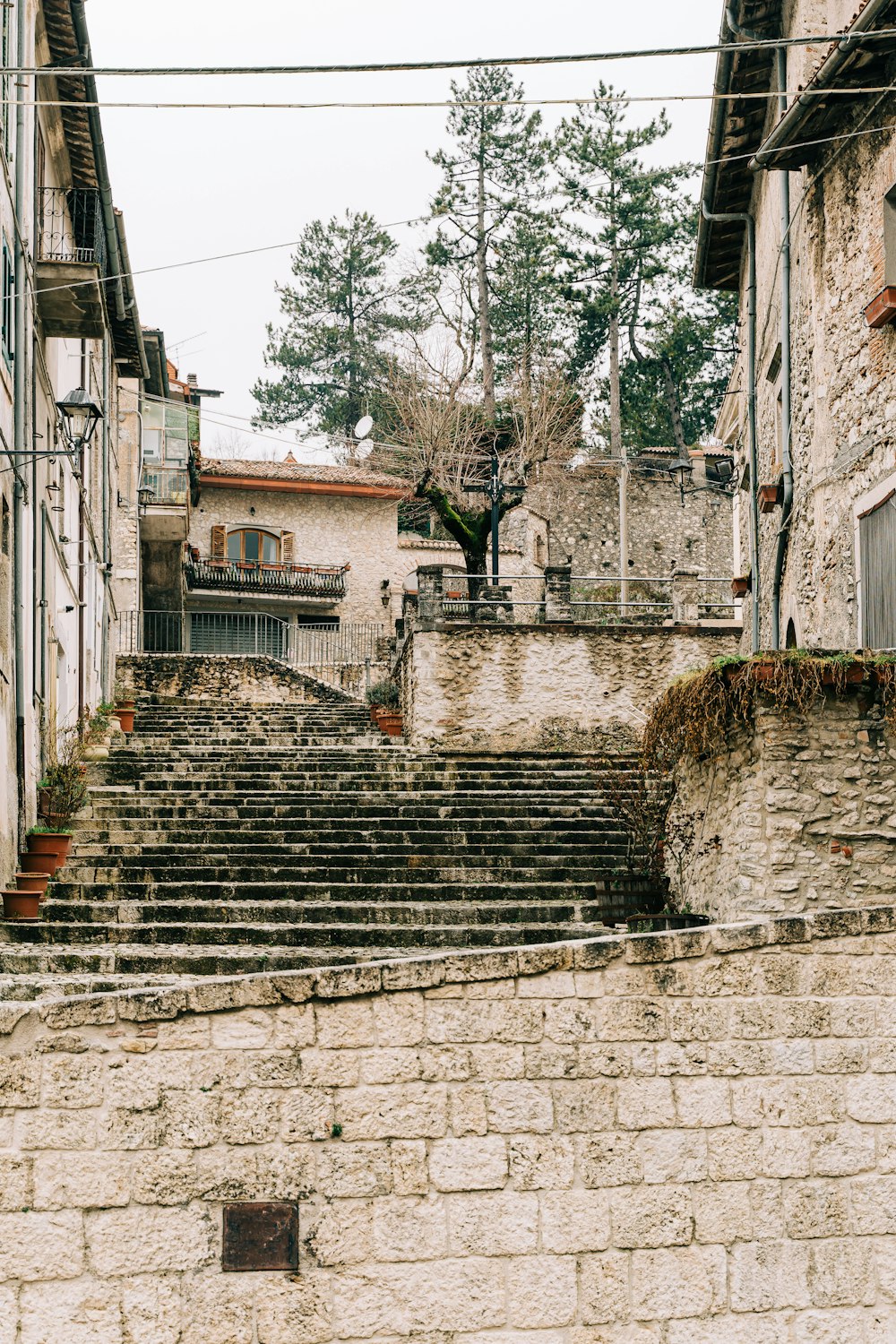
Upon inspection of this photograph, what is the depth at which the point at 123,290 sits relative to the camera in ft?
69.9

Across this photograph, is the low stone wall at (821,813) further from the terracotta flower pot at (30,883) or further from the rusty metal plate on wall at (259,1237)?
the terracotta flower pot at (30,883)

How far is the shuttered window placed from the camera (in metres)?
11.8

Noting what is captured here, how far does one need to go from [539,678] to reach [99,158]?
8.72m

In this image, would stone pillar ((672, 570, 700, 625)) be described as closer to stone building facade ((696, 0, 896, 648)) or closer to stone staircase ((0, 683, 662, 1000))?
stone staircase ((0, 683, 662, 1000))

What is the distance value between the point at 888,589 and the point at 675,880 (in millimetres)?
2820

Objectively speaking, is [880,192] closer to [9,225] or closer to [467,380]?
[9,225]

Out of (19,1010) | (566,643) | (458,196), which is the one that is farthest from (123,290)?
(458,196)

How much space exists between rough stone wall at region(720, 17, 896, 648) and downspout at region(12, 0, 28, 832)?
6990 mm

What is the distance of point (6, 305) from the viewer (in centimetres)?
1332

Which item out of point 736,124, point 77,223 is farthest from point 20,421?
point 736,124

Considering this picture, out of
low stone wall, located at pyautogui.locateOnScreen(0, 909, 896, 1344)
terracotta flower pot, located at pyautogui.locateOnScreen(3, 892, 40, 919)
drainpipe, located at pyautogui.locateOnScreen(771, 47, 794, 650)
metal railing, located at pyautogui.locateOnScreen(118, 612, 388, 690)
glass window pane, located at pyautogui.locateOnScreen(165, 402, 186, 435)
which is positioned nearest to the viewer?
low stone wall, located at pyautogui.locateOnScreen(0, 909, 896, 1344)

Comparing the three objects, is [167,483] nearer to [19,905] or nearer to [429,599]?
[429,599]

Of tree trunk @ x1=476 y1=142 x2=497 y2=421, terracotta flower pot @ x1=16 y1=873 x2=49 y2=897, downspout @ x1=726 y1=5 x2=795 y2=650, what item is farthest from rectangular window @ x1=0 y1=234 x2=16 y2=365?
tree trunk @ x1=476 y1=142 x2=497 y2=421

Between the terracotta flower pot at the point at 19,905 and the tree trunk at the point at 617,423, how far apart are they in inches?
1131
